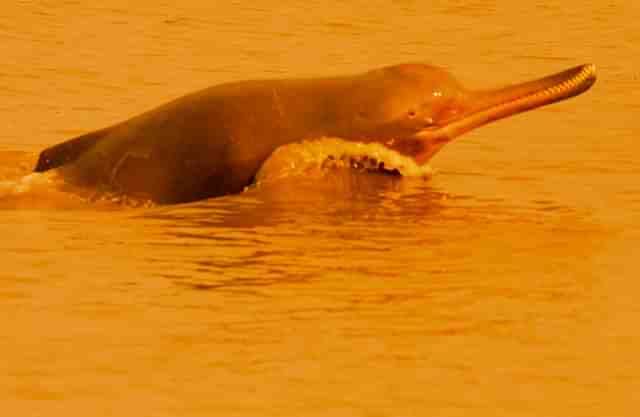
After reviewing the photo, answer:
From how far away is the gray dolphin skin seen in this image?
12906 mm

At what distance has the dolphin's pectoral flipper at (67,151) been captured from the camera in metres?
13.8

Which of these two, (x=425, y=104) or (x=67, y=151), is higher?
(x=425, y=104)

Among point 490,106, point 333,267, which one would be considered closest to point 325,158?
point 490,106

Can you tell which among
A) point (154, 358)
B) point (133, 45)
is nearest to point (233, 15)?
point (133, 45)

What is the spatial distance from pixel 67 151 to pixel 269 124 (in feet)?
5.40

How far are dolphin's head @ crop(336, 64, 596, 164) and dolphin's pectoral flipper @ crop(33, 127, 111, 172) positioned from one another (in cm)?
165

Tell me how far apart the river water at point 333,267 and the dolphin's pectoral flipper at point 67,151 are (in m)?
0.22

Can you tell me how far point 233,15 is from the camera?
20.2 meters

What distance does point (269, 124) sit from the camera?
42.4ft

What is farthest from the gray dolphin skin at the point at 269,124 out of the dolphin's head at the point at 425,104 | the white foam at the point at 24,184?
the white foam at the point at 24,184

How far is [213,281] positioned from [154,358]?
1.60 metres

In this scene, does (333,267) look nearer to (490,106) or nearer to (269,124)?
(269,124)

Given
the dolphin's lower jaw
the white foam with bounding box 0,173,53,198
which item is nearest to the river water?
the white foam with bounding box 0,173,53,198

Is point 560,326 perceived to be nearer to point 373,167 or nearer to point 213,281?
point 213,281
